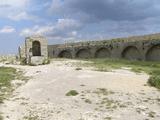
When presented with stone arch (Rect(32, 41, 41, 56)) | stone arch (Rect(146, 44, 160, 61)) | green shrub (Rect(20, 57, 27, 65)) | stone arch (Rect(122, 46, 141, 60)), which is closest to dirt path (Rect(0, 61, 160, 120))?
green shrub (Rect(20, 57, 27, 65))

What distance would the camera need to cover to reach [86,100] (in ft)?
49.4

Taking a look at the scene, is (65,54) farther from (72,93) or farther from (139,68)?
(72,93)

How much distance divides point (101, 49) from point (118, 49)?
14.2 ft

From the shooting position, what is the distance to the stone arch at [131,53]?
1748 inches

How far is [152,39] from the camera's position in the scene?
135 ft

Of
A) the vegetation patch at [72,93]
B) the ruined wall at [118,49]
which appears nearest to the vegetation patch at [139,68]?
the vegetation patch at [72,93]

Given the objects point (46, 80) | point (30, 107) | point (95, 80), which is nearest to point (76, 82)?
point (95, 80)

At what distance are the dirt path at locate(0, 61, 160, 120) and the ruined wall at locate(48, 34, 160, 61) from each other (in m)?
22.0

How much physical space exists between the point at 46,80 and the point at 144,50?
24246mm

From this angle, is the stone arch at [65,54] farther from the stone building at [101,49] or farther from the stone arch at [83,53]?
the stone arch at [83,53]

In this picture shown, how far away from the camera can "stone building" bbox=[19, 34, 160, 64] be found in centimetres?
3784

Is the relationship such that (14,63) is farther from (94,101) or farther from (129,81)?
(94,101)

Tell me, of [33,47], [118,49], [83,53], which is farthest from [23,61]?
[83,53]

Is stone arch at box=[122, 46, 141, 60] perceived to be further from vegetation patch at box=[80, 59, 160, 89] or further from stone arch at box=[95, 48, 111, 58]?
vegetation patch at box=[80, 59, 160, 89]
